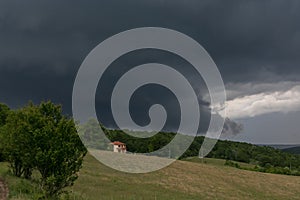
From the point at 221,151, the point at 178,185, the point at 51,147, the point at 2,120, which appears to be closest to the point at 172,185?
the point at 178,185

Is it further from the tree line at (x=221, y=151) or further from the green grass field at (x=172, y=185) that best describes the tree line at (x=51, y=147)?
the tree line at (x=221, y=151)

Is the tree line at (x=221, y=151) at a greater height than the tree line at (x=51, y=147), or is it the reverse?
the tree line at (x=221, y=151)

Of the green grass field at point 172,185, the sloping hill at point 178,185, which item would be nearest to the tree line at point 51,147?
the green grass field at point 172,185

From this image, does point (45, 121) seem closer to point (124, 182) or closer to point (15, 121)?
point (15, 121)

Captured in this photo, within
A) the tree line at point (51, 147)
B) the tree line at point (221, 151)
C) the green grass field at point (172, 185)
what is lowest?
the green grass field at point (172, 185)

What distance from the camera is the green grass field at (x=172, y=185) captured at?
1673 inches

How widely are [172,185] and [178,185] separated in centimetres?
137

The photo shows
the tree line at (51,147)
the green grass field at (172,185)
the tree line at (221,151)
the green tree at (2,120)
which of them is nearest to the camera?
the tree line at (51,147)

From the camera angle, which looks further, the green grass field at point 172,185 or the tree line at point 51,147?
the green grass field at point 172,185

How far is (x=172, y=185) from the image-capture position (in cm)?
5947

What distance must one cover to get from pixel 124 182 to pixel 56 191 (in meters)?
26.4

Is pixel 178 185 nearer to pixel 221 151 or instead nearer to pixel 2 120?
pixel 2 120

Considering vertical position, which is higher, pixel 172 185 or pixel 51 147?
pixel 51 147

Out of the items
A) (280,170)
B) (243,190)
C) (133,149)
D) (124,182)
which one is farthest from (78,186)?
(133,149)
